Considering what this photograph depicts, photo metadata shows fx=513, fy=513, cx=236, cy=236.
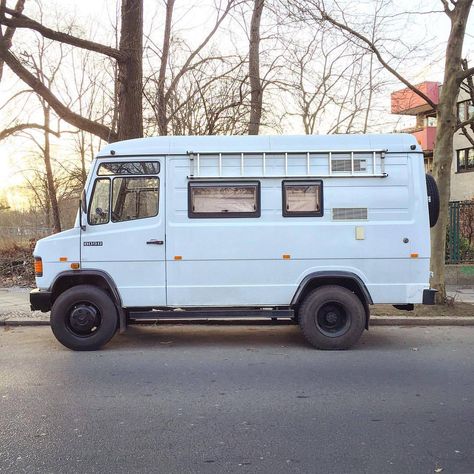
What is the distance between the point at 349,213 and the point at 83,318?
408 centimetres

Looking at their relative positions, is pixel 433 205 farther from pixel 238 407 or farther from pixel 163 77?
pixel 163 77

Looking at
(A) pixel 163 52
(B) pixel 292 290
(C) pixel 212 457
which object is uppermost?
(A) pixel 163 52

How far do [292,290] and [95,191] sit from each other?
317 centimetres

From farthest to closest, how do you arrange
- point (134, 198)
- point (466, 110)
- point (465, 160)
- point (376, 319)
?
point (465, 160)
point (466, 110)
point (376, 319)
point (134, 198)

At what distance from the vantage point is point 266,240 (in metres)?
7.32

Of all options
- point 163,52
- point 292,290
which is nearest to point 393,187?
point 292,290

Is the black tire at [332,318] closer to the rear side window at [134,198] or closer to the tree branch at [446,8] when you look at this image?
the rear side window at [134,198]

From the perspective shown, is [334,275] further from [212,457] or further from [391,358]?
[212,457]

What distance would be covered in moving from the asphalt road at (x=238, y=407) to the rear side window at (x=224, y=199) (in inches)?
78.4

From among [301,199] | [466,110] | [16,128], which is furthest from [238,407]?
[466,110]

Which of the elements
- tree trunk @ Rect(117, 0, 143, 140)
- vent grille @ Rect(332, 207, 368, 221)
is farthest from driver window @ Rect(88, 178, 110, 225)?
tree trunk @ Rect(117, 0, 143, 140)

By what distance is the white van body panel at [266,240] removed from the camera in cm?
731

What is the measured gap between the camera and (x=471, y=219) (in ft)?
50.3

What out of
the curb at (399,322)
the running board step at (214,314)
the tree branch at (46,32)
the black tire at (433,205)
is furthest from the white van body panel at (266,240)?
the tree branch at (46,32)
